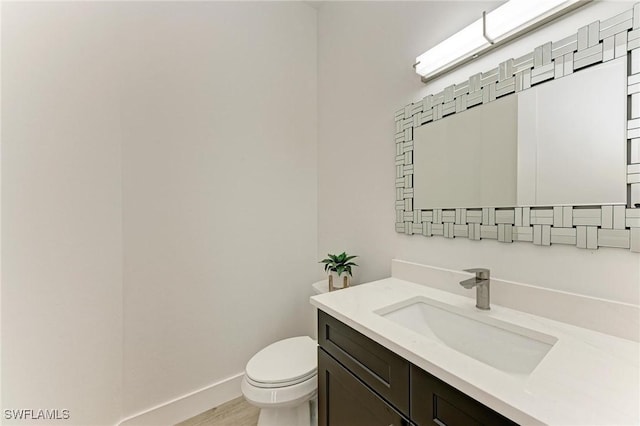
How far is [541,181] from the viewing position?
923 millimetres

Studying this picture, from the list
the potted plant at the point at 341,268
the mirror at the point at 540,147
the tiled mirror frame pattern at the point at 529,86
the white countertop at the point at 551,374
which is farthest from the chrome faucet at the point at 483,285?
the potted plant at the point at 341,268

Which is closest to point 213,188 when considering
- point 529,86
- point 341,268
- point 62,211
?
point 62,211

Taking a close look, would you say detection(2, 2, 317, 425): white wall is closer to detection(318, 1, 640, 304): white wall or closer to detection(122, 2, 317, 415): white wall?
detection(122, 2, 317, 415): white wall

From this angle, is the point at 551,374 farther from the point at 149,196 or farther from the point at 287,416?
the point at 149,196

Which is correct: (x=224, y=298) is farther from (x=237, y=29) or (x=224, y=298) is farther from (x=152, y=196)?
(x=237, y=29)

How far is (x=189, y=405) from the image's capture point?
1.57 metres

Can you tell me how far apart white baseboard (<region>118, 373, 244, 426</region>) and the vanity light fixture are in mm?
2120

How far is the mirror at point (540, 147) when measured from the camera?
31.0 inches

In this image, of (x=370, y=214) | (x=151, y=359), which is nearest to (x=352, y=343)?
(x=370, y=214)

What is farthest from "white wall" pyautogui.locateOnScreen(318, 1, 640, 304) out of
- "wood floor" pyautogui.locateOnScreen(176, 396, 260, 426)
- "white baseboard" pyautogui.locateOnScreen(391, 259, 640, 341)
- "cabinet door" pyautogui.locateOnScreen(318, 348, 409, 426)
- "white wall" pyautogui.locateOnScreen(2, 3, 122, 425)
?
"white wall" pyautogui.locateOnScreen(2, 3, 122, 425)

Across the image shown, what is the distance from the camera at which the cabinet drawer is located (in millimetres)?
745

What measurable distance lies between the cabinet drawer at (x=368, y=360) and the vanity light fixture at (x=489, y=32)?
46.5 inches

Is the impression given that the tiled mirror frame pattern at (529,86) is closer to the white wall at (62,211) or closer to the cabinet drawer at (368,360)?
the cabinet drawer at (368,360)

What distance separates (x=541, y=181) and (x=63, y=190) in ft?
6.47
